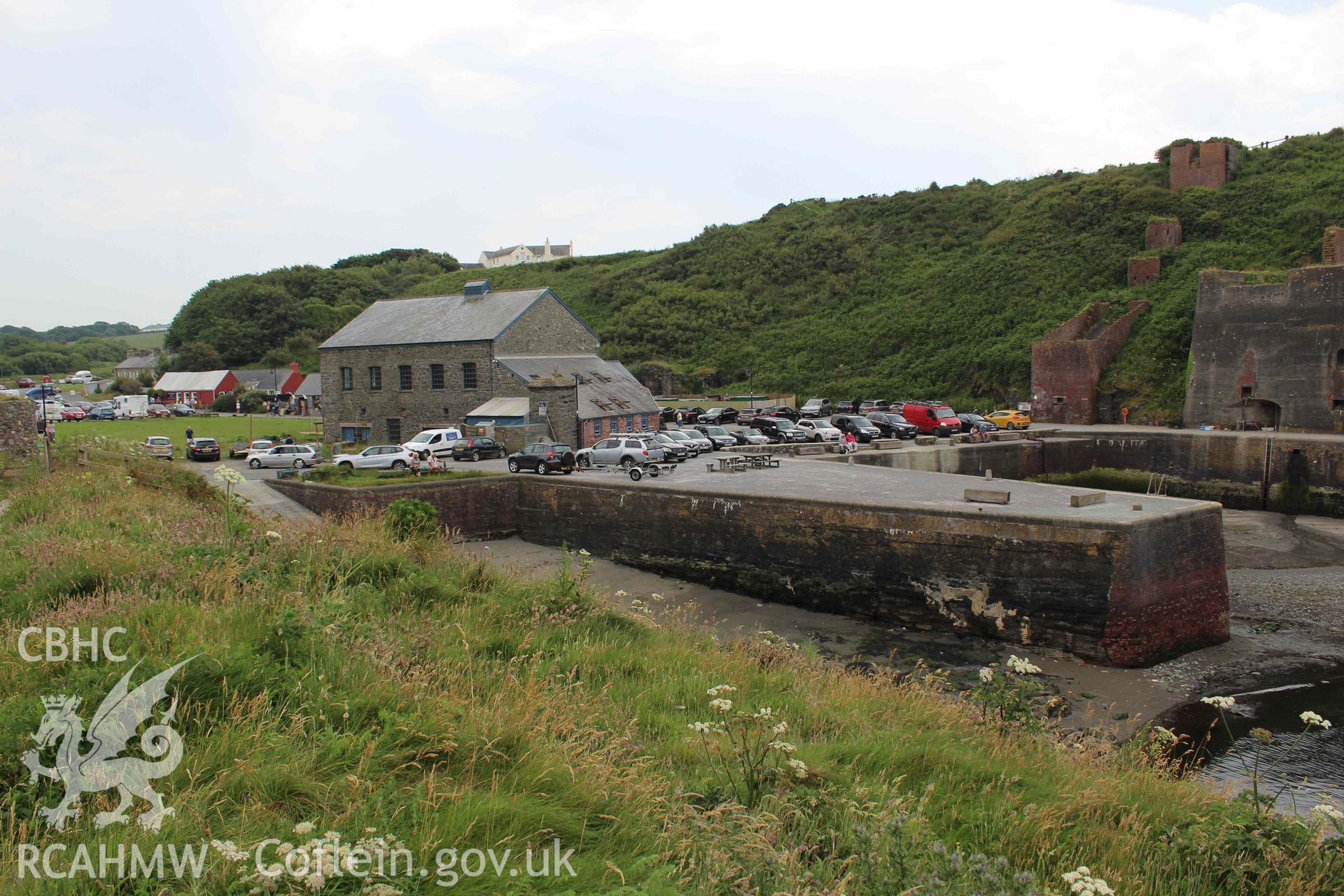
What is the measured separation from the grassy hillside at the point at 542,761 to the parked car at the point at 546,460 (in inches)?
720

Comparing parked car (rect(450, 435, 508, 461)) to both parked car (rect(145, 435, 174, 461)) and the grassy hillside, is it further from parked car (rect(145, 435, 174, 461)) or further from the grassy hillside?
the grassy hillside

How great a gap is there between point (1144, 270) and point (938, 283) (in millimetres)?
15015

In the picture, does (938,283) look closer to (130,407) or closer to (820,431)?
(820,431)

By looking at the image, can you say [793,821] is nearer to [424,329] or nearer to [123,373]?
[424,329]

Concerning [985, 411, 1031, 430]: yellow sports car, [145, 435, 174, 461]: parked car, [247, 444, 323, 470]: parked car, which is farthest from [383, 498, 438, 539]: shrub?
[985, 411, 1031, 430]: yellow sports car

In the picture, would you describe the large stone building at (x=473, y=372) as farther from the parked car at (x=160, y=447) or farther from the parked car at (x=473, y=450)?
the parked car at (x=160, y=447)

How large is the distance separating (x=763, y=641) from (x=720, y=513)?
1048cm

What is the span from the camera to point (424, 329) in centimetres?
3938

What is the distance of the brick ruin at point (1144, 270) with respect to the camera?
44.3 meters

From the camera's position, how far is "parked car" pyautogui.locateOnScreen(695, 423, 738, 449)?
115 ft

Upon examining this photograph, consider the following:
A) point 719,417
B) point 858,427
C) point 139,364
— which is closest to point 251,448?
point 719,417

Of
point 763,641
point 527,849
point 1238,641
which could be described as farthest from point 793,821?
point 1238,641

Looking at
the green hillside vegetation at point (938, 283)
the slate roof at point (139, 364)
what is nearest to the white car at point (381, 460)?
the green hillside vegetation at point (938, 283)

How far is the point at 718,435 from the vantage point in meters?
35.7
